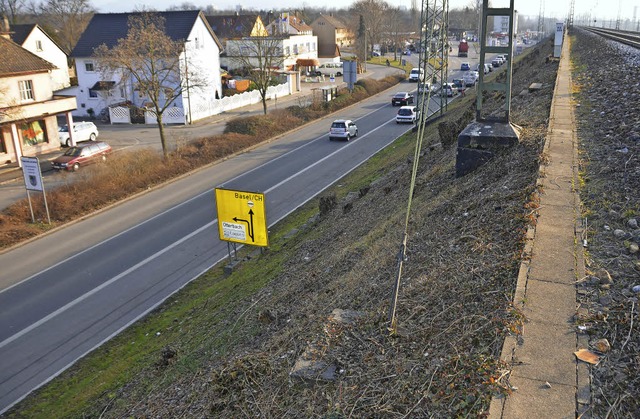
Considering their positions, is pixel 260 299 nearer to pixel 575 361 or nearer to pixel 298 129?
pixel 575 361

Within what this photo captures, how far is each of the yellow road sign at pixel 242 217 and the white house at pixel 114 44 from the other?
96.5ft

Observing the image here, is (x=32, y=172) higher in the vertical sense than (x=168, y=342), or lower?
higher

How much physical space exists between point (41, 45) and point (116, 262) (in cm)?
4286

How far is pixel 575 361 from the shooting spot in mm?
5176

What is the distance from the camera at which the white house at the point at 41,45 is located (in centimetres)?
5059

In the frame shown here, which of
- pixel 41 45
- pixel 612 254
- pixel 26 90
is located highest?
pixel 41 45

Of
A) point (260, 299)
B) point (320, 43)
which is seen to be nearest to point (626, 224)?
point (260, 299)

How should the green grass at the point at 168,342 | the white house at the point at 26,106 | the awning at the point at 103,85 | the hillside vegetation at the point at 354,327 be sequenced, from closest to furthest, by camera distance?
the hillside vegetation at the point at 354,327, the green grass at the point at 168,342, the white house at the point at 26,106, the awning at the point at 103,85

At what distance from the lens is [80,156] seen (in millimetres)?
29750

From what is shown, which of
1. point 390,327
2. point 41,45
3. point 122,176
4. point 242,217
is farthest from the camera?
point 41,45

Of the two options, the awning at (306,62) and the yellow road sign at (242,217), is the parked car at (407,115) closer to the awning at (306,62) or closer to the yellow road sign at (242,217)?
the yellow road sign at (242,217)

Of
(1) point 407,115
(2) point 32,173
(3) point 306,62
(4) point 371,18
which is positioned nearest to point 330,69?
(3) point 306,62

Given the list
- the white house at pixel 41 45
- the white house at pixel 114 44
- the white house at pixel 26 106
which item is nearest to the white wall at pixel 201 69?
the white house at pixel 114 44

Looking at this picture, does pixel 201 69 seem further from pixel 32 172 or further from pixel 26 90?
pixel 32 172
